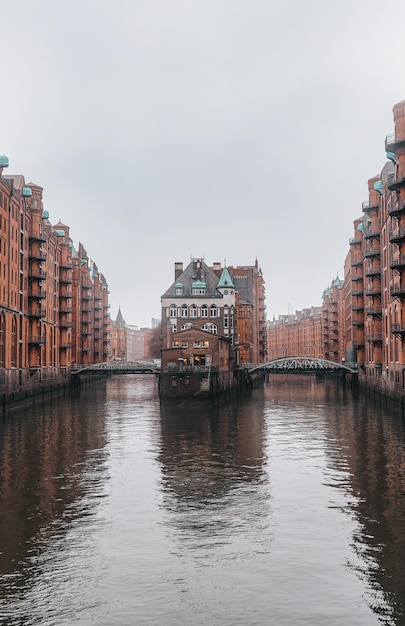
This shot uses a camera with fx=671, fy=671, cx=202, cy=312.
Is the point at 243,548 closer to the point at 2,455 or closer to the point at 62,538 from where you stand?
the point at 62,538

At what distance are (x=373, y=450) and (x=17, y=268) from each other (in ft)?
143

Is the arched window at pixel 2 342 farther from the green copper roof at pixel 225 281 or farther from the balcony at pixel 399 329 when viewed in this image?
the green copper roof at pixel 225 281

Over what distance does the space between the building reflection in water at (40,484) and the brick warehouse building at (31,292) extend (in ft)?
49.7

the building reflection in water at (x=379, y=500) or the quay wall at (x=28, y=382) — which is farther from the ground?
the quay wall at (x=28, y=382)

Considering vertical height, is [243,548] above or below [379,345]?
below

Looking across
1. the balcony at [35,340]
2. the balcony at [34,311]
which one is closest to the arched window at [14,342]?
the balcony at [35,340]

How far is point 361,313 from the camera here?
95.9 meters

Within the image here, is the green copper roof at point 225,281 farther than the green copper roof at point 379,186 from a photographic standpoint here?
Yes

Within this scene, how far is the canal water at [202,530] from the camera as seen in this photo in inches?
571

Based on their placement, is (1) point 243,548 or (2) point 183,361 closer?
(1) point 243,548

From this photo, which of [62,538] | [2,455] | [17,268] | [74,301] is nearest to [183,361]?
[17,268]

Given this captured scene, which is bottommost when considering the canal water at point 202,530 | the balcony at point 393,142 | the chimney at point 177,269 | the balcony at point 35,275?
the canal water at point 202,530

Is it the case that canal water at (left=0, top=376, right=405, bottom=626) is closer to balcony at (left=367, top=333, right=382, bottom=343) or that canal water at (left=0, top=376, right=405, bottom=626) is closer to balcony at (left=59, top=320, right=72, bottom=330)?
balcony at (left=367, top=333, right=382, bottom=343)

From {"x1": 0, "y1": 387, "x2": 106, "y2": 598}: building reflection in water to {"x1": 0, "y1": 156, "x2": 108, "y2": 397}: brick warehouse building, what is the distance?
15.1 m
